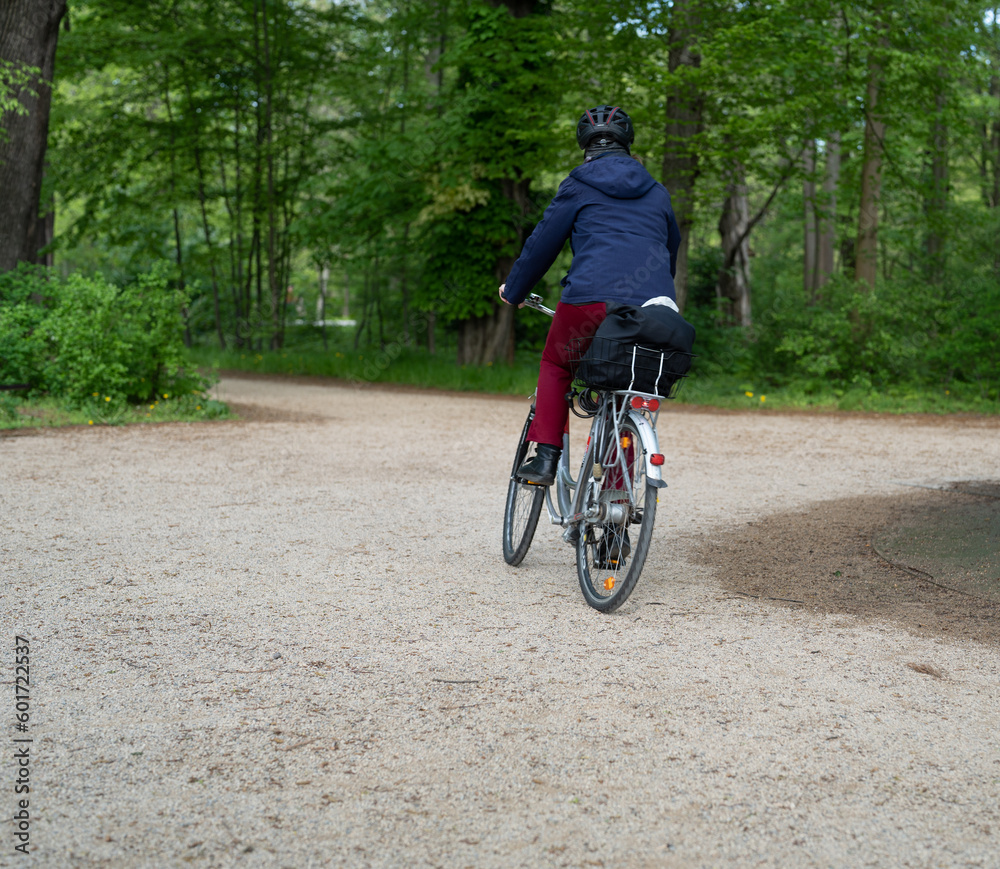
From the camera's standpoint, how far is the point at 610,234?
13.5 ft

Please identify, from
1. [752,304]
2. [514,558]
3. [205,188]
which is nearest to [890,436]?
[514,558]

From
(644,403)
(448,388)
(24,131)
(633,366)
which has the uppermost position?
(24,131)

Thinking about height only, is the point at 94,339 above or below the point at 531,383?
above

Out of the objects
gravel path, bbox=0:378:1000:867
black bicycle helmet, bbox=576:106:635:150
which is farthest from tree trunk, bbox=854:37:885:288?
black bicycle helmet, bbox=576:106:635:150

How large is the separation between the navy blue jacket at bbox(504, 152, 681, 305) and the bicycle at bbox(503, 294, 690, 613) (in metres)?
0.28

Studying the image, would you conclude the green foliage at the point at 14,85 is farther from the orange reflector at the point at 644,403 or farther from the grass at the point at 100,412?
the orange reflector at the point at 644,403

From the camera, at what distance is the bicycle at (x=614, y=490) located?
380cm

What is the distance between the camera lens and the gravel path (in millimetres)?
2193

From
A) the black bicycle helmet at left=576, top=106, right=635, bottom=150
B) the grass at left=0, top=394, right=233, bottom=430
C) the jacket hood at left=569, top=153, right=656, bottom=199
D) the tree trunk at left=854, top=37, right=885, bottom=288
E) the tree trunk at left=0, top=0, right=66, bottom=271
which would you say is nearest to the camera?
the jacket hood at left=569, top=153, right=656, bottom=199

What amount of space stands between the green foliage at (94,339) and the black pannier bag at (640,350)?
766 centimetres

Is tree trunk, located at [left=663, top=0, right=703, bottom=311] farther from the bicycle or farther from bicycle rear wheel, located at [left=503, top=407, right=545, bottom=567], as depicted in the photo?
the bicycle

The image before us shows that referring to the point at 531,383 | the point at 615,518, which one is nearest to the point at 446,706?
the point at 615,518

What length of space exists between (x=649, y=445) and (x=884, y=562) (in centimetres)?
182

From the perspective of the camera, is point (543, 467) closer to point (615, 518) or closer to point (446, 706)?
Answer: point (615, 518)
